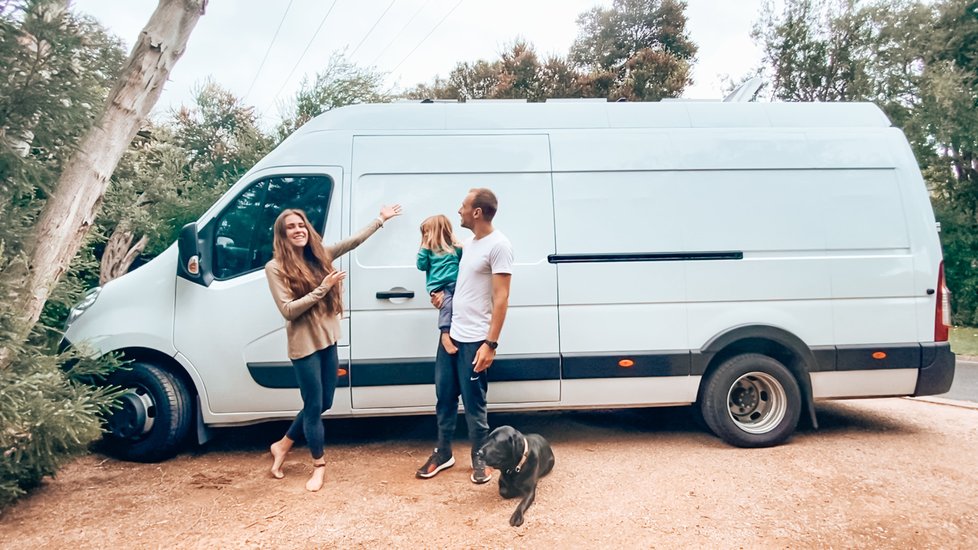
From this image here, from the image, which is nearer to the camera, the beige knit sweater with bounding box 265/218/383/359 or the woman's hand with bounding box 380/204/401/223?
the beige knit sweater with bounding box 265/218/383/359

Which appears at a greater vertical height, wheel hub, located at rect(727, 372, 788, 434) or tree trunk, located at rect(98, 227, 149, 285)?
tree trunk, located at rect(98, 227, 149, 285)

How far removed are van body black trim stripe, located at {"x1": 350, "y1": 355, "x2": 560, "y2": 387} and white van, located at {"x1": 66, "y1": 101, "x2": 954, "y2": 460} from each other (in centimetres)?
1

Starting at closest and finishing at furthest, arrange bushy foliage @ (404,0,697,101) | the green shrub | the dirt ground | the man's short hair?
1. the dirt ground
2. the green shrub
3. the man's short hair
4. bushy foliage @ (404,0,697,101)

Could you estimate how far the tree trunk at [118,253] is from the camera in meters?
10.2

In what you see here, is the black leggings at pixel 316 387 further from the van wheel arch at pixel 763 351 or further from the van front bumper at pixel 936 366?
the van front bumper at pixel 936 366

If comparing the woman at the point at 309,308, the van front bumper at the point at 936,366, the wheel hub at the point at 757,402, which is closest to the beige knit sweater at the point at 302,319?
the woman at the point at 309,308

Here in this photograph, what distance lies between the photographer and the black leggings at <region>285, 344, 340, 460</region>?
3.99 meters

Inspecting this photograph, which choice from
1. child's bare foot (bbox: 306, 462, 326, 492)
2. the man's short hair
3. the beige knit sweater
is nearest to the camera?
the beige knit sweater

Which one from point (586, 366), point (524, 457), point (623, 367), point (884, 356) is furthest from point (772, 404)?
point (524, 457)

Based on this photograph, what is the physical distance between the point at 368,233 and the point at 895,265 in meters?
4.00

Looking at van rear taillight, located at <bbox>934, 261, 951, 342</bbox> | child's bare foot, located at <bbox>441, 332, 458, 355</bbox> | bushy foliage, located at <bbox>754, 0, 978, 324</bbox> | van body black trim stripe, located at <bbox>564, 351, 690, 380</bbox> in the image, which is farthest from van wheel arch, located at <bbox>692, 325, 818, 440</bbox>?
bushy foliage, located at <bbox>754, 0, 978, 324</bbox>

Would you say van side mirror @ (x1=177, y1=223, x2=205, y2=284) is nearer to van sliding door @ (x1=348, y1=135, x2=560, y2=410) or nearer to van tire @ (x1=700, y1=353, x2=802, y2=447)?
van sliding door @ (x1=348, y1=135, x2=560, y2=410)

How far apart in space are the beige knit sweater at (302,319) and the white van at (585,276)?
603mm

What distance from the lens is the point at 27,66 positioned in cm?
388
